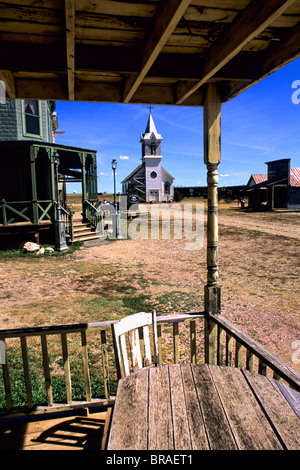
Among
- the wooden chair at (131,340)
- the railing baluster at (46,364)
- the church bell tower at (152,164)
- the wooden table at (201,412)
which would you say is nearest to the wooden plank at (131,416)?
the wooden table at (201,412)

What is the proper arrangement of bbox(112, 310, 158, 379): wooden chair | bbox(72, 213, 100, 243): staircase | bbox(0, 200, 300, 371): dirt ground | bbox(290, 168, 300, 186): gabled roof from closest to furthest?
bbox(112, 310, 158, 379): wooden chair, bbox(0, 200, 300, 371): dirt ground, bbox(72, 213, 100, 243): staircase, bbox(290, 168, 300, 186): gabled roof

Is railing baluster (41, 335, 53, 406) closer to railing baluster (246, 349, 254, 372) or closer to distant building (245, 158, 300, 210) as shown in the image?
railing baluster (246, 349, 254, 372)

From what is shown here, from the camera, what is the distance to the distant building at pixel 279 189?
2961cm

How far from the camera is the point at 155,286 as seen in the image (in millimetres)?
8477

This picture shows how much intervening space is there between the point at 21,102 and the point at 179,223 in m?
13.6

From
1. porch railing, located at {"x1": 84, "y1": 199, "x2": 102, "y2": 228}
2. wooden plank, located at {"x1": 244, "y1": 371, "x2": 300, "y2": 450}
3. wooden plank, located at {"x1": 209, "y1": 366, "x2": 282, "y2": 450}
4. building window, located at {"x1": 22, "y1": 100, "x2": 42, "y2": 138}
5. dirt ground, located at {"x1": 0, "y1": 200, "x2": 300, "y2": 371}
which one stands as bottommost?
dirt ground, located at {"x1": 0, "y1": 200, "x2": 300, "y2": 371}

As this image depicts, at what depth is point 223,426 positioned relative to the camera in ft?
5.41

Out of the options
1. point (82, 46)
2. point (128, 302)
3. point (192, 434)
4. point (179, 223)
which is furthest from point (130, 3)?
point (179, 223)

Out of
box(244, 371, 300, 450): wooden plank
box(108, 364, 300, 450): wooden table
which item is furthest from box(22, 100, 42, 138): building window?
box(244, 371, 300, 450): wooden plank

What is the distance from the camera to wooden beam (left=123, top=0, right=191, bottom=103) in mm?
1864

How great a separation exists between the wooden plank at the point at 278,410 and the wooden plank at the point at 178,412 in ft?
1.58

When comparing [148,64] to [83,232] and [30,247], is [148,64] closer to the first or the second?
[30,247]

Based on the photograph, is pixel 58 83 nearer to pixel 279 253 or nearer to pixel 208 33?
pixel 208 33

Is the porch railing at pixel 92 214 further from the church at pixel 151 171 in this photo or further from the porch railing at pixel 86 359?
the church at pixel 151 171
